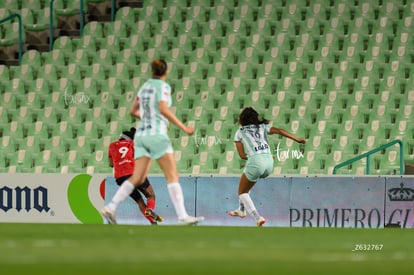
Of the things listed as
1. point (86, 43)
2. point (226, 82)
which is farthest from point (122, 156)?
point (86, 43)

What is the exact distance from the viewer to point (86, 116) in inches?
909

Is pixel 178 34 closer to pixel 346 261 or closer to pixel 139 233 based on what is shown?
pixel 139 233

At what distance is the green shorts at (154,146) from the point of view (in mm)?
12484

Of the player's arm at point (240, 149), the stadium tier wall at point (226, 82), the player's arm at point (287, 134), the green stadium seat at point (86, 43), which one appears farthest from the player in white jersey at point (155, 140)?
the green stadium seat at point (86, 43)

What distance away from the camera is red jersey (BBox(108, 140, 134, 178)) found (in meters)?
17.7

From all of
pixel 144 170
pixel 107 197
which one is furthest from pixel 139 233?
pixel 107 197

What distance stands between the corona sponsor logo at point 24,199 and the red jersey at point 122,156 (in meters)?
2.24

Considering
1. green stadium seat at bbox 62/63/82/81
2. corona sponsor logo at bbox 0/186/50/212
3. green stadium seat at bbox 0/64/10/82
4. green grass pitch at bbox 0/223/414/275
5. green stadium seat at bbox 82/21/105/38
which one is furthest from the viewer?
green stadium seat at bbox 82/21/105/38

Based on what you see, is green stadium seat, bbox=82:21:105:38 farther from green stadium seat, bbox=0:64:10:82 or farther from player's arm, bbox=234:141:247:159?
player's arm, bbox=234:141:247:159

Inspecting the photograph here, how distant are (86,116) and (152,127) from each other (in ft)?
34.8

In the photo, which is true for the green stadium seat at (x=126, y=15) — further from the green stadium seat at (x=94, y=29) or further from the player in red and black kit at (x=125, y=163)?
the player in red and black kit at (x=125, y=163)

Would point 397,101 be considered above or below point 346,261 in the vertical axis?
above

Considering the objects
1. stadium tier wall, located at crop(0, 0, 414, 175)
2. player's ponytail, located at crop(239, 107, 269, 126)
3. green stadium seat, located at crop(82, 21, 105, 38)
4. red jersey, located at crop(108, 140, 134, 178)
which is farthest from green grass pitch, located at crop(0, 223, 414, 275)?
green stadium seat, located at crop(82, 21, 105, 38)

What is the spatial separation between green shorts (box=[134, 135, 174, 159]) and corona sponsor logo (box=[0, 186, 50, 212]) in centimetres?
716
